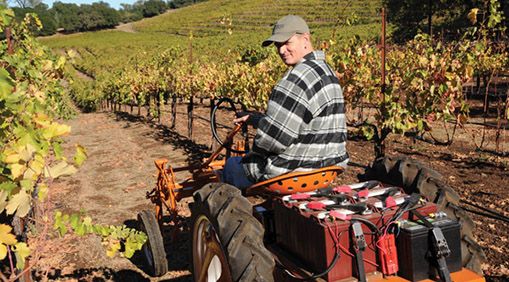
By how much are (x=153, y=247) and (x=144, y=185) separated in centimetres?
392

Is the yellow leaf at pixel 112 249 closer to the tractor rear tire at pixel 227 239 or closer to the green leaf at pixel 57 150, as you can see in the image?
the tractor rear tire at pixel 227 239

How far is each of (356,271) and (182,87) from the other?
12.6 metres

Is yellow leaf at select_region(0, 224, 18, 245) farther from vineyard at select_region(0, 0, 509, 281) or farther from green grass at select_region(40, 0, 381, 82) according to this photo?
green grass at select_region(40, 0, 381, 82)

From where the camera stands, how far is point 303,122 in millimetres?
2916

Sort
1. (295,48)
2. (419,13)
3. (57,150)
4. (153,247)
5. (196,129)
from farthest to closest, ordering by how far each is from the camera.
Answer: (419,13) → (196,129) → (153,247) → (295,48) → (57,150)

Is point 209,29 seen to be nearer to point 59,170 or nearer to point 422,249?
point 422,249

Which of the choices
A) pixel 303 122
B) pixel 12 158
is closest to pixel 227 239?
pixel 303 122

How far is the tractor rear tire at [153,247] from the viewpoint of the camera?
4.16 meters

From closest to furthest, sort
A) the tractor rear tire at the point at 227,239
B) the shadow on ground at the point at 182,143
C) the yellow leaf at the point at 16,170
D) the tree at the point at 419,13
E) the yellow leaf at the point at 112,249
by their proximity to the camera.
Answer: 1. the yellow leaf at the point at 16,170
2. the tractor rear tire at the point at 227,239
3. the yellow leaf at the point at 112,249
4. the shadow on ground at the point at 182,143
5. the tree at the point at 419,13

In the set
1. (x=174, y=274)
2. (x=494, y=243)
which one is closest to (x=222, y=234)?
(x=174, y=274)

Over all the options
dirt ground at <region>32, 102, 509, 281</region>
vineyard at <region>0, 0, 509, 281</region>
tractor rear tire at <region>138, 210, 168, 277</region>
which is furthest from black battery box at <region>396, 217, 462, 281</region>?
tractor rear tire at <region>138, 210, 168, 277</region>

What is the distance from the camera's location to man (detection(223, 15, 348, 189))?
289 cm

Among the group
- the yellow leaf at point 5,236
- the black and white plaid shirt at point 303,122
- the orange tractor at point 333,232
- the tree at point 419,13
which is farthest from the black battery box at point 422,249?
the tree at point 419,13

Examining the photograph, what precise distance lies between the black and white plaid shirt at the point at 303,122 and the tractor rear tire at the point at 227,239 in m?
0.39
